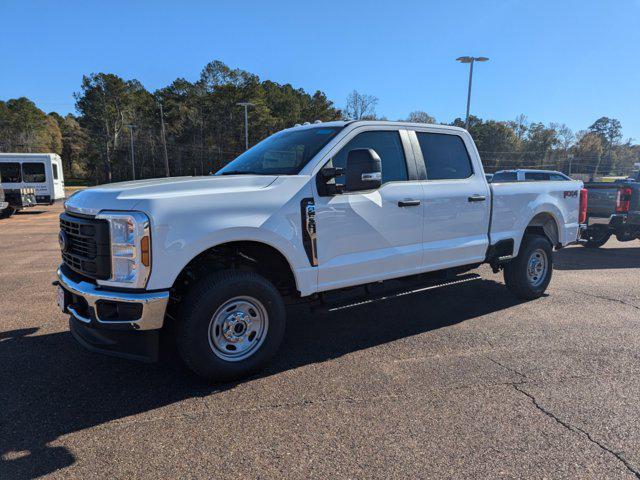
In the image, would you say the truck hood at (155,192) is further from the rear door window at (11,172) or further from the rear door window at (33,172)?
the rear door window at (11,172)

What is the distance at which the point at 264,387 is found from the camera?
3629mm

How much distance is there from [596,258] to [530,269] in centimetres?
497

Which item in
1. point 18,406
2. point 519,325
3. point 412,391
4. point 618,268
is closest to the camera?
point 18,406

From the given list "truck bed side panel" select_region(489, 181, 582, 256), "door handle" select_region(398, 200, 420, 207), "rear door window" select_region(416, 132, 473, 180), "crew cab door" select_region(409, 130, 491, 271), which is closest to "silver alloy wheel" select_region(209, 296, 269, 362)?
"door handle" select_region(398, 200, 420, 207)

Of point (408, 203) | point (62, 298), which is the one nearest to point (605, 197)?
point (408, 203)

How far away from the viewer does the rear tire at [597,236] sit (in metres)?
10.6

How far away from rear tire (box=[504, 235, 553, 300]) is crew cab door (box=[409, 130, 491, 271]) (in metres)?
0.90

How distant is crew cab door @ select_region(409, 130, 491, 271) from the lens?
15.8 feet

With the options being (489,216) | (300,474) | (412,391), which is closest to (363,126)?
(489,216)

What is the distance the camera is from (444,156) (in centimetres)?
519

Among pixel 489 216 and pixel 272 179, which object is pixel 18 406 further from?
pixel 489 216

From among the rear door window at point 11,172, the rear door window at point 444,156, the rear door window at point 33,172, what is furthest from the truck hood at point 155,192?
the rear door window at point 11,172

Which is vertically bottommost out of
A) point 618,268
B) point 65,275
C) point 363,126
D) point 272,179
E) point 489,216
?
point 618,268

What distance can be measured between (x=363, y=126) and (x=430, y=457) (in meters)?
2.95
